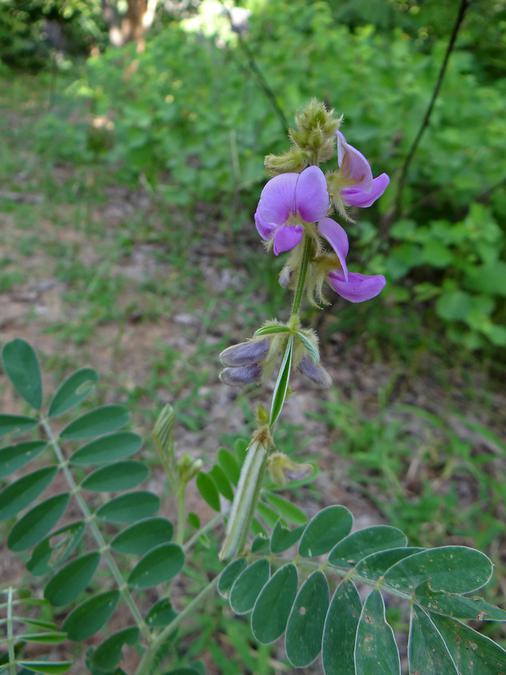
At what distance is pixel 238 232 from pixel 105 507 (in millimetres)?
2390

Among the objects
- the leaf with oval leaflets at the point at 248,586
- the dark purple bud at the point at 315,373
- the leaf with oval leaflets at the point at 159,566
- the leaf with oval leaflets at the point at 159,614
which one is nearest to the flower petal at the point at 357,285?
the dark purple bud at the point at 315,373

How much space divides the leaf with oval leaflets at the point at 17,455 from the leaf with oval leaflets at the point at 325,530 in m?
0.54

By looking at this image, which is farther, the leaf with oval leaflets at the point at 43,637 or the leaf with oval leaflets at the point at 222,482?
the leaf with oval leaflets at the point at 222,482

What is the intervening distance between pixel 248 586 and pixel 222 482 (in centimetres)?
28

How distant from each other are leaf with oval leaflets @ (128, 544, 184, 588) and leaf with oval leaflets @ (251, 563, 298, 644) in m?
0.22

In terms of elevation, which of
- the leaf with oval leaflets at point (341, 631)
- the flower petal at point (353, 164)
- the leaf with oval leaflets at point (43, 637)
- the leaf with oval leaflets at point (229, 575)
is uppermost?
the flower petal at point (353, 164)

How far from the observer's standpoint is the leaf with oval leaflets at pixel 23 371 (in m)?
1.08

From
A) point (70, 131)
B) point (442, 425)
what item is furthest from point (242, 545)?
point (70, 131)

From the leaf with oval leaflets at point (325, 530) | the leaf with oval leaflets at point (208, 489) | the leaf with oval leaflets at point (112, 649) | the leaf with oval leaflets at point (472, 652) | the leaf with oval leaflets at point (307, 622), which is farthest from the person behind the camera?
the leaf with oval leaflets at point (208, 489)

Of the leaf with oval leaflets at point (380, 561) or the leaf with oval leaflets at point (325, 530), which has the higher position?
the leaf with oval leaflets at point (380, 561)

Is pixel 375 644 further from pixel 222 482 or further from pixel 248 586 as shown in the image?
pixel 222 482

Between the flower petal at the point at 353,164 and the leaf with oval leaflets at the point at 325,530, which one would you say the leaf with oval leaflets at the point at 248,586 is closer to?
the leaf with oval leaflets at the point at 325,530

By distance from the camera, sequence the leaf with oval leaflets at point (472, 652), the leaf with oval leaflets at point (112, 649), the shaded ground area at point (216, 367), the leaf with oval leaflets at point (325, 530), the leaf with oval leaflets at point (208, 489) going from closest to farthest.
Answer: the leaf with oval leaflets at point (472, 652) → the leaf with oval leaflets at point (325, 530) → the leaf with oval leaflets at point (112, 649) → the leaf with oval leaflets at point (208, 489) → the shaded ground area at point (216, 367)

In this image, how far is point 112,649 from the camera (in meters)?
0.95
